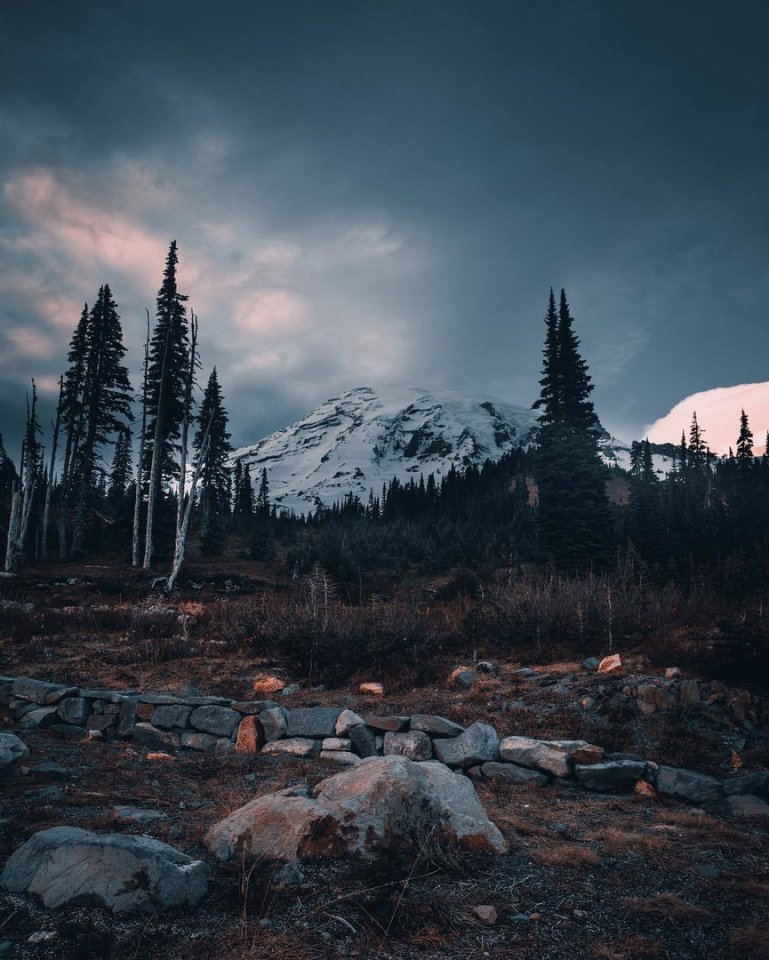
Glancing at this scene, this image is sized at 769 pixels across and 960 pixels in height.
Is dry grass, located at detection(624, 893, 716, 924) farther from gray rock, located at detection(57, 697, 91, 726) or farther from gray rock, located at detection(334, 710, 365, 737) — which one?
gray rock, located at detection(57, 697, 91, 726)

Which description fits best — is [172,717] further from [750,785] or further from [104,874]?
[750,785]

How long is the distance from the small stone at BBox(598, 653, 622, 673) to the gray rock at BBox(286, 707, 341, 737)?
468 centimetres

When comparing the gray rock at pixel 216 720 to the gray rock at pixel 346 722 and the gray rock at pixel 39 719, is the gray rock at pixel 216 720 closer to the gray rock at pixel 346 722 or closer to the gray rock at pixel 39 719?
the gray rock at pixel 346 722

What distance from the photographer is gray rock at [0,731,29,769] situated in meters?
6.09

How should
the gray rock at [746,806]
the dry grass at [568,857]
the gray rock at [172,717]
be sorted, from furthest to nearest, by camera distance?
the gray rock at [172,717], the gray rock at [746,806], the dry grass at [568,857]

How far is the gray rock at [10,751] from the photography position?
6.09 m

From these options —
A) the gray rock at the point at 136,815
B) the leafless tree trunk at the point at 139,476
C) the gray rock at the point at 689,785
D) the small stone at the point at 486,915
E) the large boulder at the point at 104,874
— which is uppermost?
the leafless tree trunk at the point at 139,476

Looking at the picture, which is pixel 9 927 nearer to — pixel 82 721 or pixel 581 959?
pixel 581 959

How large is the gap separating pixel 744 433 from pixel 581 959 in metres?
89.6

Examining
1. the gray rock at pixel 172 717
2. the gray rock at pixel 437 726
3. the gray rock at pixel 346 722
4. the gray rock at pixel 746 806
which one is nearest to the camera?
the gray rock at pixel 746 806

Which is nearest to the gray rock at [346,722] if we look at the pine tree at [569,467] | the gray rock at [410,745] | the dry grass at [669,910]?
the gray rock at [410,745]

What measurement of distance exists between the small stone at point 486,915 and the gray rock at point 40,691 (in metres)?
8.15

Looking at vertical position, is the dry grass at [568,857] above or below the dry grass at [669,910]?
below

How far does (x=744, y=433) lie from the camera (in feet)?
247
